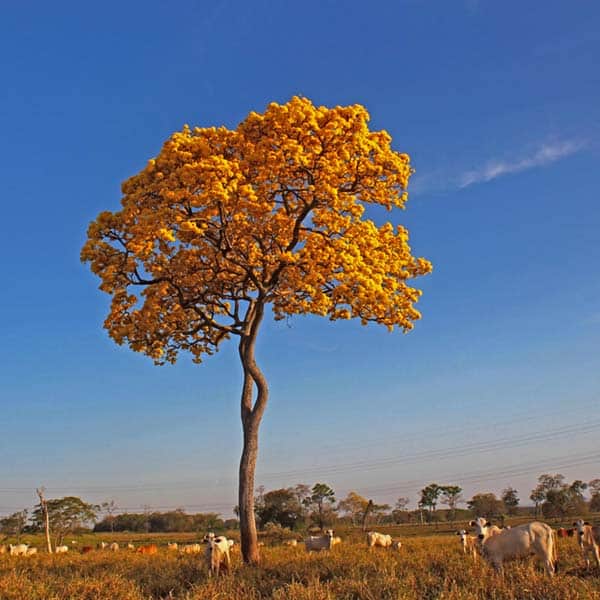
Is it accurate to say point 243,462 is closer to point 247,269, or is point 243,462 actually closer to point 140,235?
point 247,269

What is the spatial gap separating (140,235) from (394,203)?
7.73 m

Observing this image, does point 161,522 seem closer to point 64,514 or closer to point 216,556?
point 64,514

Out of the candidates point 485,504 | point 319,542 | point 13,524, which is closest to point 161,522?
point 13,524

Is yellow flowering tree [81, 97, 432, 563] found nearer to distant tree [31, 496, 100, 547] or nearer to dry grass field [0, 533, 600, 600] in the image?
dry grass field [0, 533, 600, 600]

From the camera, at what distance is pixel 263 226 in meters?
18.0

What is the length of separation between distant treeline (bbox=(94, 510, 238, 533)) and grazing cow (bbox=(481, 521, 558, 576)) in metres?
112

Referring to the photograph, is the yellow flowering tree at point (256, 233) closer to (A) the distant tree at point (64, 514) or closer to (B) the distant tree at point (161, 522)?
(A) the distant tree at point (64, 514)

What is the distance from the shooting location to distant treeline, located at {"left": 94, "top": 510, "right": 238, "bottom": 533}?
4813 inches

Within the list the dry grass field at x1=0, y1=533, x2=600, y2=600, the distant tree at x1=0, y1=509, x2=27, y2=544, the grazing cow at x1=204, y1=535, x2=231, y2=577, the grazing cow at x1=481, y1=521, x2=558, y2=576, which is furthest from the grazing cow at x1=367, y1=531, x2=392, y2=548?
the distant tree at x1=0, y1=509, x2=27, y2=544

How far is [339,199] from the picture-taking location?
17656 mm

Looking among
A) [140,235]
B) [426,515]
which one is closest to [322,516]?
[426,515]

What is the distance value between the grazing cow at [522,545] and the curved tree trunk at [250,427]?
625 cm

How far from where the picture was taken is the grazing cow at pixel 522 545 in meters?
14.3

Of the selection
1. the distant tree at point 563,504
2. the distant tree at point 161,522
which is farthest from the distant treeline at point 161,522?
the distant tree at point 563,504
